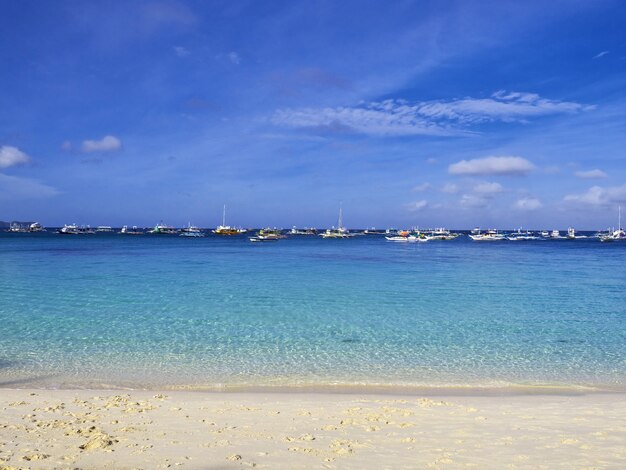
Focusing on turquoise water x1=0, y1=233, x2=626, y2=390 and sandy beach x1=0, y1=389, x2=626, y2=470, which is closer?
sandy beach x1=0, y1=389, x2=626, y2=470

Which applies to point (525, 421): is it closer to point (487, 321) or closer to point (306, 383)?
point (306, 383)

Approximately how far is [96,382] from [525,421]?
9233mm

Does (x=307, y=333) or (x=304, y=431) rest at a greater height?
(x=304, y=431)

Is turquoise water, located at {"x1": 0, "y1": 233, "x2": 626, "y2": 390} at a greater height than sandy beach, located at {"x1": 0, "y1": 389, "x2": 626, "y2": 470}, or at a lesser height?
lesser

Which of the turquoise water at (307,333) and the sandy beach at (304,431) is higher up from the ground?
the sandy beach at (304,431)

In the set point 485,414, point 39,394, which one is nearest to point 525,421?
point 485,414

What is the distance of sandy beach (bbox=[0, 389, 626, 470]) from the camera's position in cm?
637

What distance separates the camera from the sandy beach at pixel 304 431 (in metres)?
6.37

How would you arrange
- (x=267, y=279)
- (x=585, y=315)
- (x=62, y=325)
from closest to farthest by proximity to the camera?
(x=62, y=325), (x=585, y=315), (x=267, y=279)

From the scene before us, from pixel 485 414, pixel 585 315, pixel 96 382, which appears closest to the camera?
pixel 485 414

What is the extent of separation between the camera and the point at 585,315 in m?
19.4

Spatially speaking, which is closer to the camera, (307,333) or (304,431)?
(304,431)

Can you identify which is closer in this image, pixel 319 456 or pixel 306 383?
pixel 319 456

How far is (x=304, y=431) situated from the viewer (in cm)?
749
